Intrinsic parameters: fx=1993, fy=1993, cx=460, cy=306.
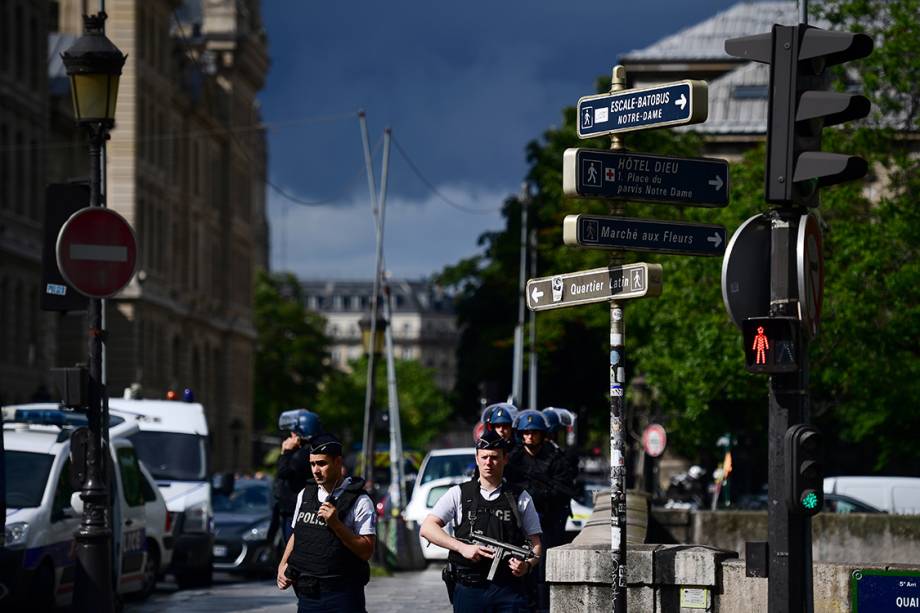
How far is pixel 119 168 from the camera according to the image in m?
78.5

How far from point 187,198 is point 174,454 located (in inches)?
2613

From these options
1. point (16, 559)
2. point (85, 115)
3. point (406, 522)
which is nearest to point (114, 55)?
point (85, 115)

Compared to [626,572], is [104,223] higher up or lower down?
higher up

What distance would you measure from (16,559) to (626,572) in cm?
699

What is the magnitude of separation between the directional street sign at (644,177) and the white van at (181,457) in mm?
14028

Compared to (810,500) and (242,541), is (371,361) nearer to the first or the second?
(242,541)

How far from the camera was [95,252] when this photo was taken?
14391mm

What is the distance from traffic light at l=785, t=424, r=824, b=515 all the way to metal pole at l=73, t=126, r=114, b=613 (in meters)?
6.17

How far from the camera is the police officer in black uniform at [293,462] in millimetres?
14695

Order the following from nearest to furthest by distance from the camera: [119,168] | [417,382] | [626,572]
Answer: [626,572]
[119,168]
[417,382]

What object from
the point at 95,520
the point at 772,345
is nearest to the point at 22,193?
the point at 95,520

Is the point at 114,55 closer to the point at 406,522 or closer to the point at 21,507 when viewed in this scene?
the point at 21,507

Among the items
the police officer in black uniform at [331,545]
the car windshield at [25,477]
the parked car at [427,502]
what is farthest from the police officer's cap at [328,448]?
the parked car at [427,502]

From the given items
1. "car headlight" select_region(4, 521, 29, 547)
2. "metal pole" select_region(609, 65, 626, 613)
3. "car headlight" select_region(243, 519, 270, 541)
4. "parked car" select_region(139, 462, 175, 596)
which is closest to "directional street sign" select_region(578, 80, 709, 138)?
"metal pole" select_region(609, 65, 626, 613)
